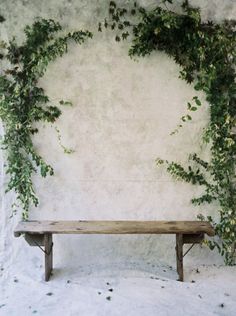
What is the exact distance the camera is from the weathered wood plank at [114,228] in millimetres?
2977

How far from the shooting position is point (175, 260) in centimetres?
343

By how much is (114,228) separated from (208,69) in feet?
5.13

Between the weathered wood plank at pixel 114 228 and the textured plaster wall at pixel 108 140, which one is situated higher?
the textured plaster wall at pixel 108 140

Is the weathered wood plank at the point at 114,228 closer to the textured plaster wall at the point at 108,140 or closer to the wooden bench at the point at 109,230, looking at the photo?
the wooden bench at the point at 109,230

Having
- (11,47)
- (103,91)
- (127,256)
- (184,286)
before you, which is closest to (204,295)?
(184,286)

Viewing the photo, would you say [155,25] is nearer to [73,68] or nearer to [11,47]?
[73,68]

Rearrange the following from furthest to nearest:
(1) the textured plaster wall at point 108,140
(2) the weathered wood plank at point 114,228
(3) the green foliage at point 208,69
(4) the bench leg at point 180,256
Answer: (1) the textured plaster wall at point 108,140 < (3) the green foliage at point 208,69 < (4) the bench leg at point 180,256 < (2) the weathered wood plank at point 114,228

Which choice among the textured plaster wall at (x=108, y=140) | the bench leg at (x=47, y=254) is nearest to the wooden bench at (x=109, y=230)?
the bench leg at (x=47, y=254)

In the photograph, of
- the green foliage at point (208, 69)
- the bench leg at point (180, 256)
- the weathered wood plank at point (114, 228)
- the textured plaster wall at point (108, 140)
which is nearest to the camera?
the weathered wood plank at point (114, 228)

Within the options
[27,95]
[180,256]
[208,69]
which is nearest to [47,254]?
[180,256]

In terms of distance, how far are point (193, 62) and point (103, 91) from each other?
2.71ft

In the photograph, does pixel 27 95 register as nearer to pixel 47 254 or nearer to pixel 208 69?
pixel 47 254

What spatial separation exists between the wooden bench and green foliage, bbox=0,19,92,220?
34 centimetres

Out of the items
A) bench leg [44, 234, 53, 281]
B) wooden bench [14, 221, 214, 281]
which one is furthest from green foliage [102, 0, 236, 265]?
bench leg [44, 234, 53, 281]
